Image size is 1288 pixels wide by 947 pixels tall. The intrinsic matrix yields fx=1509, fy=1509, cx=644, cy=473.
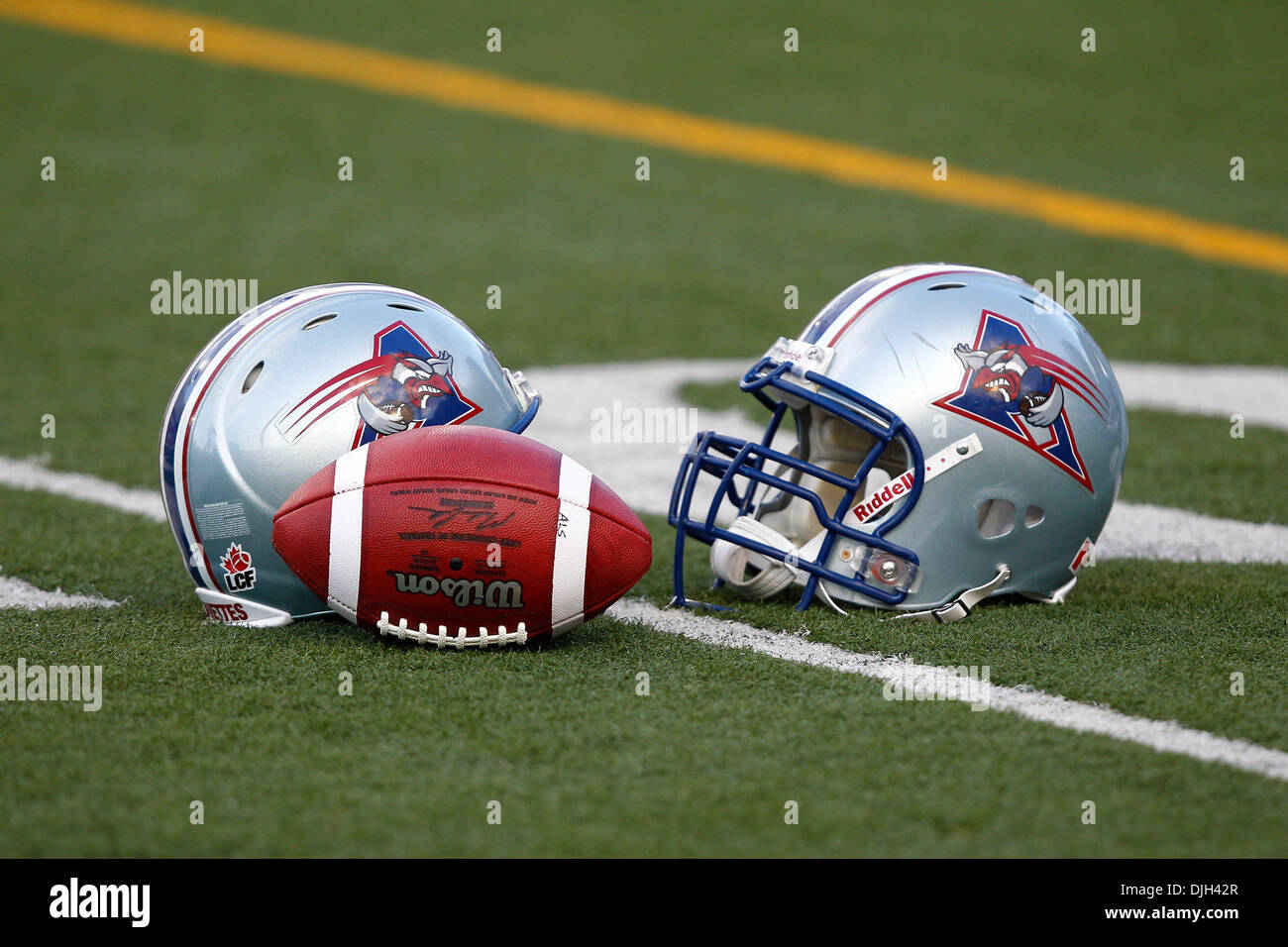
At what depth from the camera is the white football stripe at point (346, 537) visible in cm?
315

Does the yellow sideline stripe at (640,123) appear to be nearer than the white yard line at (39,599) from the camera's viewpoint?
No

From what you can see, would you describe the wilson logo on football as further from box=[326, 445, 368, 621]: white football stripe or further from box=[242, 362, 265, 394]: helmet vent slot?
box=[242, 362, 265, 394]: helmet vent slot

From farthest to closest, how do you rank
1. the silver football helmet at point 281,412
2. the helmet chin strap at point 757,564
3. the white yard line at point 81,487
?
the white yard line at point 81,487
the helmet chin strap at point 757,564
the silver football helmet at point 281,412

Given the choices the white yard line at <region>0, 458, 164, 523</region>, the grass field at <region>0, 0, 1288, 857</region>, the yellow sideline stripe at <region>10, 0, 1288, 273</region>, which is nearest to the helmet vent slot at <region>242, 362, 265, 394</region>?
the grass field at <region>0, 0, 1288, 857</region>

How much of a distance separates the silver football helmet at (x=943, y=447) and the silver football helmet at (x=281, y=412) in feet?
2.17

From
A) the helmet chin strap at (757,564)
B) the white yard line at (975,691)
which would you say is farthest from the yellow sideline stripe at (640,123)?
the white yard line at (975,691)

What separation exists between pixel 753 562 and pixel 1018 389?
0.83 meters

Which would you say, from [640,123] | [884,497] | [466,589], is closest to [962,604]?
[884,497]

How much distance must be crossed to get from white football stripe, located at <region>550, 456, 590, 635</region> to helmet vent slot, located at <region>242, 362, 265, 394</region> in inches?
28.8

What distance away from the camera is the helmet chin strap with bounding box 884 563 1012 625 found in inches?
137

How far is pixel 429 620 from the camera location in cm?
321

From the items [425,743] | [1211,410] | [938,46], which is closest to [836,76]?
[938,46]

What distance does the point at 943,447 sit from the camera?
11.2 ft
